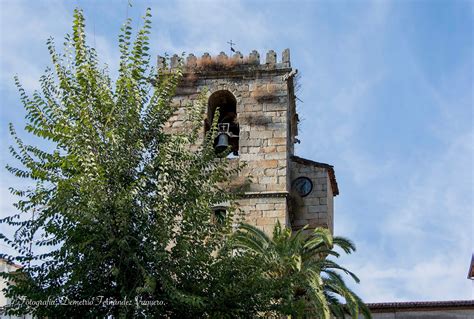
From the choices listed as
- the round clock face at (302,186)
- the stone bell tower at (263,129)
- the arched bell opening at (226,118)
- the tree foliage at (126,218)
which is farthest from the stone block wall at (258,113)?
the tree foliage at (126,218)

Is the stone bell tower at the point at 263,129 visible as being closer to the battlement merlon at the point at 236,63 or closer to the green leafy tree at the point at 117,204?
the battlement merlon at the point at 236,63

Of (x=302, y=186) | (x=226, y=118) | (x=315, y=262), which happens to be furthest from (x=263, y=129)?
(x=315, y=262)

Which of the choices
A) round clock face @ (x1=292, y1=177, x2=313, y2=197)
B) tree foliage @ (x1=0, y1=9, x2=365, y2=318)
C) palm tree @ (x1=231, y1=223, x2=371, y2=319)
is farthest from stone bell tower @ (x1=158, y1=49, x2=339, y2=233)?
tree foliage @ (x1=0, y1=9, x2=365, y2=318)

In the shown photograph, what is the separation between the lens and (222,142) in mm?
24953

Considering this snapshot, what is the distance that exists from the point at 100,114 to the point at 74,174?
113 cm

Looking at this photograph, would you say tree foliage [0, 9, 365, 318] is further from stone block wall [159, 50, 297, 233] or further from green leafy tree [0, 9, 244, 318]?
stone block wall [159, 50, 297, 233]

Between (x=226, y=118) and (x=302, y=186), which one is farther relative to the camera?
(x=226, y=118)

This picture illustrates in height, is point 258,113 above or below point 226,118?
below

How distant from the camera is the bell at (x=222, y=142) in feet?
81.4

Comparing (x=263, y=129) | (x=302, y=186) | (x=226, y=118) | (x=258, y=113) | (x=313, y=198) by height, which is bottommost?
(x=313, y=198)

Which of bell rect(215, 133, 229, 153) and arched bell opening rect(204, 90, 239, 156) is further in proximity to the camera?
arched bell opening rect(204, 90, 239, 156)

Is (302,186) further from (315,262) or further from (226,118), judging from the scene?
(315,262)

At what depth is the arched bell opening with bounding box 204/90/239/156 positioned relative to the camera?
2572cm

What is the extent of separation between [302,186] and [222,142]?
111 inches
